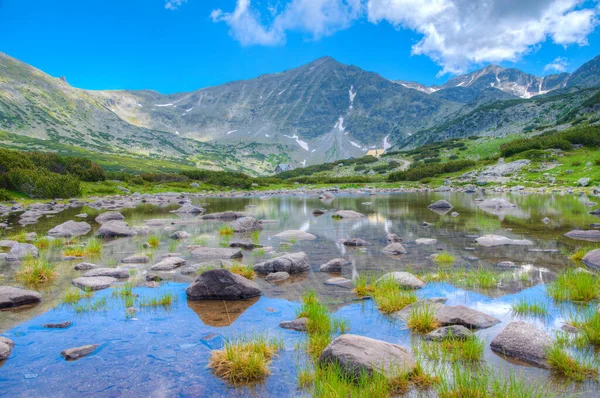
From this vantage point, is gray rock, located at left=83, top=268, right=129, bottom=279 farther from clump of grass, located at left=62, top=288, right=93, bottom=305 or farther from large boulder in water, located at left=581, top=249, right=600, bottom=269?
large boulder in water, located at left=581, top=249, right=600, bottom=269

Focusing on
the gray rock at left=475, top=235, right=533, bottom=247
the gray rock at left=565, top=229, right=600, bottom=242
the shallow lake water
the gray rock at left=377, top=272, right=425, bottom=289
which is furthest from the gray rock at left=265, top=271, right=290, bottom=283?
the gray rock at left=565, top=229, right=600, bottom=242

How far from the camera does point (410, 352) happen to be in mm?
6672

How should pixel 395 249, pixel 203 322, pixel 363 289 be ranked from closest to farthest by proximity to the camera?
pixel 203 322
pixel 363 289
pixel 395 249

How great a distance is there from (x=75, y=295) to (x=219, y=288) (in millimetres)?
3977

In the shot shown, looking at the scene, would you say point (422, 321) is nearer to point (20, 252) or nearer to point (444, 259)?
point (444, 259)

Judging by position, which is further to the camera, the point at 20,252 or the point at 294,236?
the point at 294,236

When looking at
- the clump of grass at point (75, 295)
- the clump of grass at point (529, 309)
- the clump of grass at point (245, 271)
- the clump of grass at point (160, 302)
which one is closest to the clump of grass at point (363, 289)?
the clump of grass at point (529, 309)

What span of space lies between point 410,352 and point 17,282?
1228 cm

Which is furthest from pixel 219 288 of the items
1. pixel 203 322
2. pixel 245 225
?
pixel 245 225

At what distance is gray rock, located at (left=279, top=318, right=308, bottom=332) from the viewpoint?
807cm

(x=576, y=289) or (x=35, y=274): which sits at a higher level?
(x=35, y=274)

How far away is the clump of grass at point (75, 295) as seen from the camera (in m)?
10.0

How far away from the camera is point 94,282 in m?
11.6

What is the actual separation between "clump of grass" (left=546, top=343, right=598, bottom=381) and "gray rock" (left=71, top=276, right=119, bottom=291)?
11609 mm
